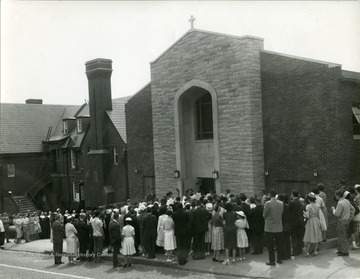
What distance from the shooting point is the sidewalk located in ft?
37.7

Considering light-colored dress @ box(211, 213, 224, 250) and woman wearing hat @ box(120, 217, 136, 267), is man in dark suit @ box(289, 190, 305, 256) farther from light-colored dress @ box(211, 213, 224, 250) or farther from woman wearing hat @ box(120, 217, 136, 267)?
woman wearing hat @ box(120, 217, 136, 267)

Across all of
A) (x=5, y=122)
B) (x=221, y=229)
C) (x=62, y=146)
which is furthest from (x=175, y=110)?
(x=5, y=122)

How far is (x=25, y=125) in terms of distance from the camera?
45781 mm

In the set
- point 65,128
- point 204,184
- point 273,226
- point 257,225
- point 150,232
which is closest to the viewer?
point 273,226

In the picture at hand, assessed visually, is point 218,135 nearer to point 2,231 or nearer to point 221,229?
point 221,229

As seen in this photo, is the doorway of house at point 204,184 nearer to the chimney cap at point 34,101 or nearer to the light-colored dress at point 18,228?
the light-colored dress at point 18,228

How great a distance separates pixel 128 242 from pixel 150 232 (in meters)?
0.81

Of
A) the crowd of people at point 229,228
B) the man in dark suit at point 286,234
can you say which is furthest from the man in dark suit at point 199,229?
the man in dark suit at point 286,234

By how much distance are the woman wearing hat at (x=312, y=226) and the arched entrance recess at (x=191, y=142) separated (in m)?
10.4

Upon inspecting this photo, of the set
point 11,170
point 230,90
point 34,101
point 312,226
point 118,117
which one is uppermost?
point 34,101

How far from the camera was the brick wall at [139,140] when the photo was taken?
2662 cm

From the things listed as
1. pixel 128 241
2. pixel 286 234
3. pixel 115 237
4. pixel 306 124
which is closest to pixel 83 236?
pixel 115 237

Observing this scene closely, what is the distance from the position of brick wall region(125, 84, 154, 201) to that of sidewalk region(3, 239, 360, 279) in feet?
40.4

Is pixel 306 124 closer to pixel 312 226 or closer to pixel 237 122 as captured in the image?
pixel 237 122
